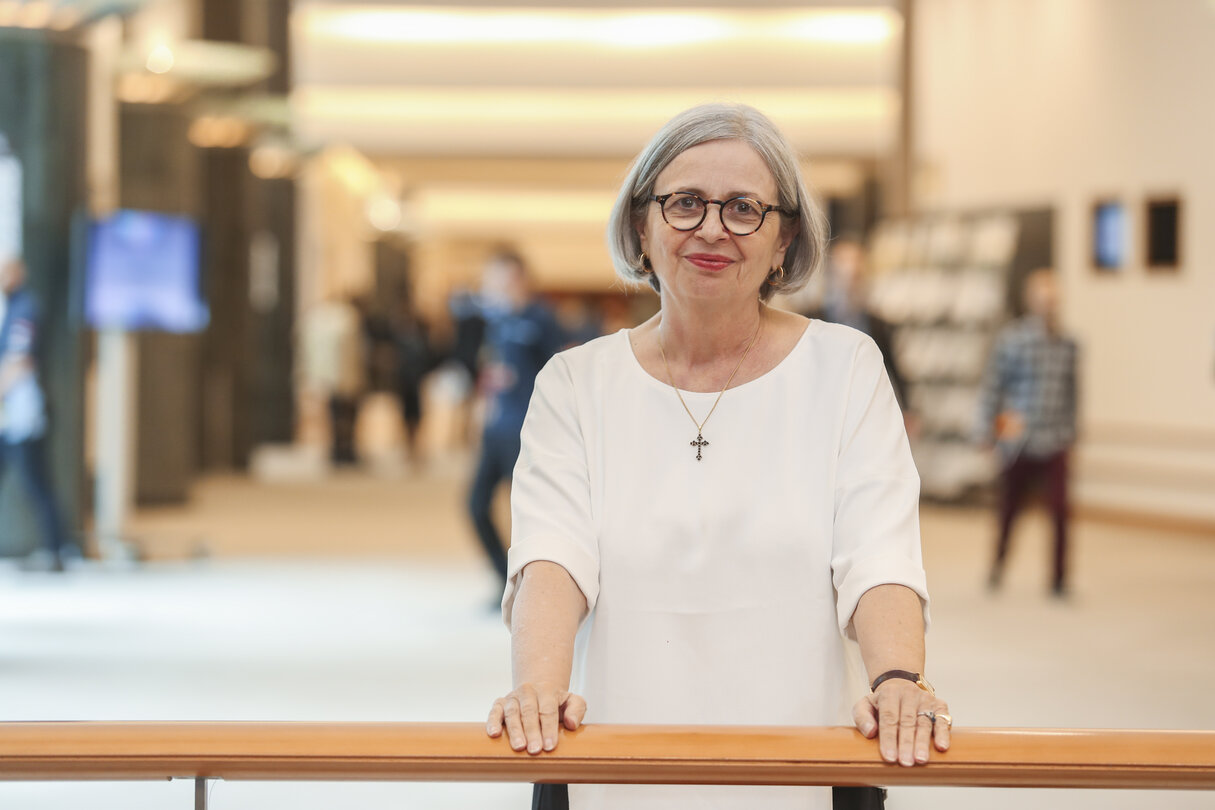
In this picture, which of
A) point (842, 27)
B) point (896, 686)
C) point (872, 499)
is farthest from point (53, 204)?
point (842, 27)

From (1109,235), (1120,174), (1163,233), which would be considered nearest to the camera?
(1163,233)

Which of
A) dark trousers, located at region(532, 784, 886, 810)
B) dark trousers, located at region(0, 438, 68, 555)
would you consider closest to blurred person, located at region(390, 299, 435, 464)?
dark trousers, located at region(0, 438, 68, 555)

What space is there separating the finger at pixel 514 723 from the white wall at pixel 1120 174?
36.3ft

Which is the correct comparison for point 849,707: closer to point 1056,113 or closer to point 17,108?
point 17,108

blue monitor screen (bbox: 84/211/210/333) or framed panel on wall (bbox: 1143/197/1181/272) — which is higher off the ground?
framed panel on wall (bbox: 1143/197/1181/272)

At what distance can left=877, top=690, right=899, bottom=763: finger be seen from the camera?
4.75 feet

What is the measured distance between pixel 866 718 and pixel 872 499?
392 mm

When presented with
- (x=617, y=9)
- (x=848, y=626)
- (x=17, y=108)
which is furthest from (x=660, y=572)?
(x=617, y=9)

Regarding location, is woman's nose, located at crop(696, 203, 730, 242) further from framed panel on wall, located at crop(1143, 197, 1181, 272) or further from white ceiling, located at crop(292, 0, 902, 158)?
white ceiling, located at crop(292, 0, 902, 158)

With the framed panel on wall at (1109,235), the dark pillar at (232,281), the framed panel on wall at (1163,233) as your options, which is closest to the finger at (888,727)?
the framed panel on wall at (1163,233)

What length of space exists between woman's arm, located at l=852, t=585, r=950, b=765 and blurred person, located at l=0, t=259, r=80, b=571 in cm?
768

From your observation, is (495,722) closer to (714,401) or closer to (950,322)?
(714,401)

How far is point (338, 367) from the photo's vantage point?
1684 centimetres

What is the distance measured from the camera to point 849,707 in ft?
6.31
